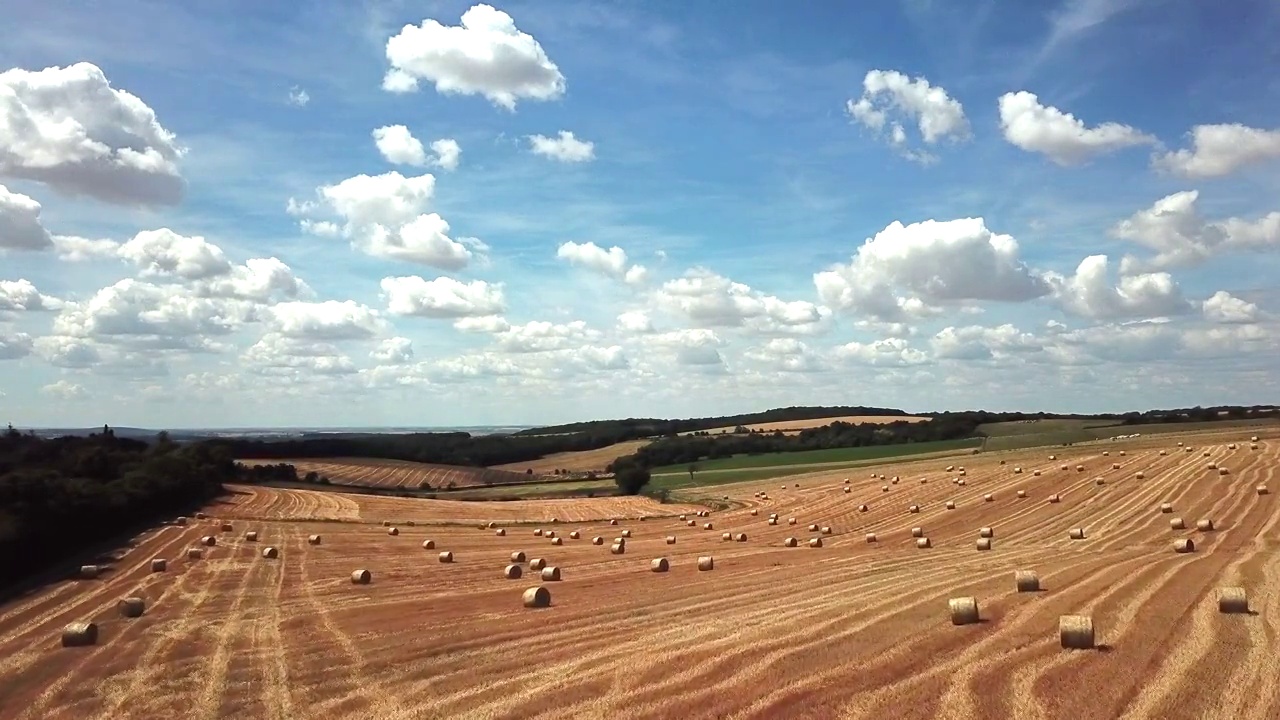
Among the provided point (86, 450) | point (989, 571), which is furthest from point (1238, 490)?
point (86, 450)

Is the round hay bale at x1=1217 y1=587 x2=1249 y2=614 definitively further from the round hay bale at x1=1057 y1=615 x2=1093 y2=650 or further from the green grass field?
the green grass field

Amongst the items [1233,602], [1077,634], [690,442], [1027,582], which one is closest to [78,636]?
[1077,634]

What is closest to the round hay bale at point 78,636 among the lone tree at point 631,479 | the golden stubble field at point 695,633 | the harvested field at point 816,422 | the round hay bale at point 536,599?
the golden stubble field at point 695,633

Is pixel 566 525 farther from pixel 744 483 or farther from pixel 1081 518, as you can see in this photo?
pixel 744 483

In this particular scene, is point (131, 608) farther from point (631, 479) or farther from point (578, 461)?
point (578, 461)

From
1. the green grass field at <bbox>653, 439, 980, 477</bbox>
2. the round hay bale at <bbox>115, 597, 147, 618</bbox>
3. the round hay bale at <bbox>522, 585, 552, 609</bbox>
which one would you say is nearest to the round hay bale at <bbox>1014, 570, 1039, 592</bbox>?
the round hay bale at <bbox>522, 585, 552, 609</bbox>
